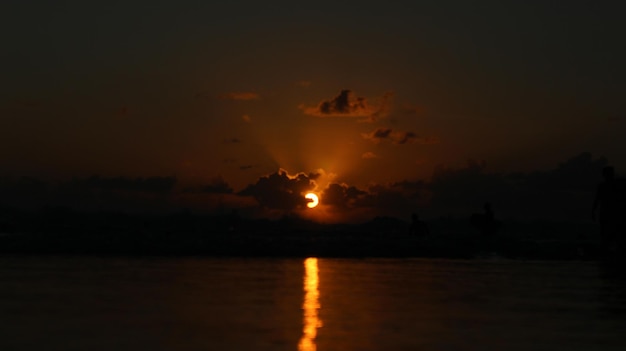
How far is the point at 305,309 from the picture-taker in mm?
12242

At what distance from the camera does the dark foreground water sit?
9539 mm

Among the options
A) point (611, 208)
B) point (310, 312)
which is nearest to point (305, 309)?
point (310, 312)

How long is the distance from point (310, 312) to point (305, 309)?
351 mm

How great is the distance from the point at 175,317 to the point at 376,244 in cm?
1813

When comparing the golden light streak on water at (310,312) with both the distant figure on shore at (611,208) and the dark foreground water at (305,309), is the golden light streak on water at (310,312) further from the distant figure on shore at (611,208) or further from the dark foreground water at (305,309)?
the distant figure on shore at (611,208)

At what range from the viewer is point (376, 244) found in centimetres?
2900

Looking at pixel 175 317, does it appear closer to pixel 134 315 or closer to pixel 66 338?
pixel 134 315

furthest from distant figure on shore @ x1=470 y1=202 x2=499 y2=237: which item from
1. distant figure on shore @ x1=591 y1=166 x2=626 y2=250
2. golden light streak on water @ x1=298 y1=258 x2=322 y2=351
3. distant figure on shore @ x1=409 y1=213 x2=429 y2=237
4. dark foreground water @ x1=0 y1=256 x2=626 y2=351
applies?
golden light streak on water @ x1=298 y1=258 x2=322 y2=351

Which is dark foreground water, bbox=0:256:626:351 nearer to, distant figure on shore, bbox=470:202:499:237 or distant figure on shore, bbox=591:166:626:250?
distant figure on shore, bbox=591:166:626:250

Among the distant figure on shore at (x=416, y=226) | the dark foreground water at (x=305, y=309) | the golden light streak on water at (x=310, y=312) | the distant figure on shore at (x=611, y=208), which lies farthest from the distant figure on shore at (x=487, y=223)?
the golden light streak on water at (x=310, y=312)

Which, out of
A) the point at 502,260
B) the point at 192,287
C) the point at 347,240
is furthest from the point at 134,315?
the point at 347,240

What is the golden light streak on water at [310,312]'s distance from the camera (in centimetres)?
936

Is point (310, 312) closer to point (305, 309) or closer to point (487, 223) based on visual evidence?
point (305, 309)

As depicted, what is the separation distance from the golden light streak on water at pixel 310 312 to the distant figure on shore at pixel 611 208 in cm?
862
